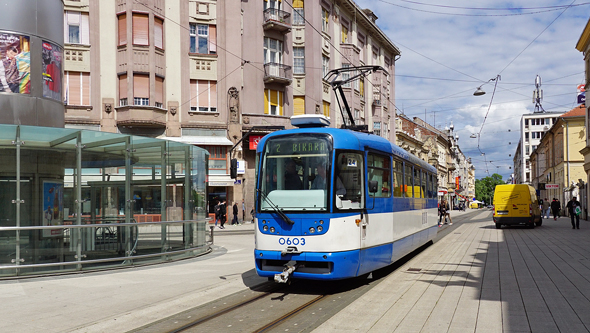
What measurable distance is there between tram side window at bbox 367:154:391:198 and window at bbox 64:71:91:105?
2449 cm

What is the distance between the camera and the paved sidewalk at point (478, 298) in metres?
6.69

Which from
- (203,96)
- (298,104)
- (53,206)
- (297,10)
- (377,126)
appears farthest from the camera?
(377,126)

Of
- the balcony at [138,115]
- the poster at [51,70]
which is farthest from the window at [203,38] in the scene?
the poster at [51,70]

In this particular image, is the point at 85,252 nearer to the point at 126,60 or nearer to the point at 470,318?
the point at 470,318

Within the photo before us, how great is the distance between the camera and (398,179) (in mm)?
12195

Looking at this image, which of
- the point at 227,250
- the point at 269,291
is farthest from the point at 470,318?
the point at 227,250

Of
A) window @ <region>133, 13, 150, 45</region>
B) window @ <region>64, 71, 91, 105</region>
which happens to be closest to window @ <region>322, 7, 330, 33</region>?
window @ <region>133, 13, 150, 45</region>

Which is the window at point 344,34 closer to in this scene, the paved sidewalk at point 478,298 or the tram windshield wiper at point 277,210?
the paved sidewalk at point 478,298

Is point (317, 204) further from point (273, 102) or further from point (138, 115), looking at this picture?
point (273, 102)

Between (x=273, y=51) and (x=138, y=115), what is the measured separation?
1121cm

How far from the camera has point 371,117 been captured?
51469 millimetres

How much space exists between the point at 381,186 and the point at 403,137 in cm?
6167

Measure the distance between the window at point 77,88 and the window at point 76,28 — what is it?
1918 millimetres

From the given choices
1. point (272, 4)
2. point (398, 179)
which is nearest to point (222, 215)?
point (272, 4)
